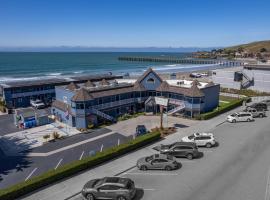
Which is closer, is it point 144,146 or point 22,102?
point 144,146

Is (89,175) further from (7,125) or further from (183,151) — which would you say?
(7,125)

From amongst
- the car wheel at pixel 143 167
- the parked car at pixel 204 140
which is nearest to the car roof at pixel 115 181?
the car wheel at pixel 143 167

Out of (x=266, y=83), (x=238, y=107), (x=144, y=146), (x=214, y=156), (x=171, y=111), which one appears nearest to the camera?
(x=214, y=156)

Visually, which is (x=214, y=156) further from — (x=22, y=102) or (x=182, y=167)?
(x=22, y=102)

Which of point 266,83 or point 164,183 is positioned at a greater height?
point 266,83

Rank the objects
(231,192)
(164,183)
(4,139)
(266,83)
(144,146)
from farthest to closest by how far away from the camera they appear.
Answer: (266,83)
(4,139)
(144,146)
(164,183)
(231,192)

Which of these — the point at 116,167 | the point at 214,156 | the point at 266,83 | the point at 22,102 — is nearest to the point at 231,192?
the point at 214,156

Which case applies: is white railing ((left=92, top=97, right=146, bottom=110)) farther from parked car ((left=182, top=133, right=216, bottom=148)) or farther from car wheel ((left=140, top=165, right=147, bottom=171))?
car wheel ((left=140, top=165, right=147, bottom=171))

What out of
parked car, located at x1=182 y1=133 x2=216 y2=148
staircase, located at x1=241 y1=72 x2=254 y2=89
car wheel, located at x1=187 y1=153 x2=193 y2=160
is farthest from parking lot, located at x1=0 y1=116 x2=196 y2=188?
staircase, located at x1=241 y1=72 x2=254 y2=89
